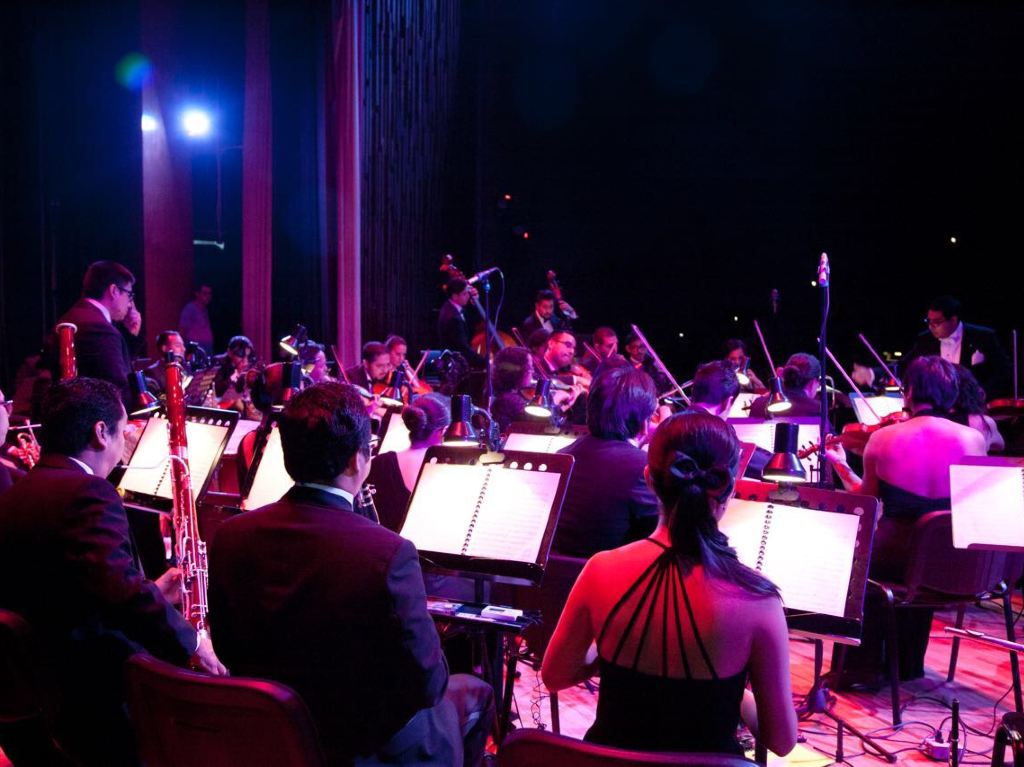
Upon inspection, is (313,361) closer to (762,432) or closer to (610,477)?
(762,432)

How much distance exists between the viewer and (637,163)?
13609 mm

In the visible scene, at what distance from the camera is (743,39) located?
12625mm

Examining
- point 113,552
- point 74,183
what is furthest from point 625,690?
point 74,183

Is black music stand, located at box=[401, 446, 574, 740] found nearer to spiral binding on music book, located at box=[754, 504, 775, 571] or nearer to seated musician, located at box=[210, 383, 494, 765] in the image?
spiral binding on music book, located at box=[754, 504, 775, 571]

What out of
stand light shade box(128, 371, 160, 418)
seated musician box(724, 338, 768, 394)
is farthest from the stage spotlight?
seated musician box(724, 338, 768, 394)

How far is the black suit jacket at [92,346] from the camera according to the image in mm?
4648

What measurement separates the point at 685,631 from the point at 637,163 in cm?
1255

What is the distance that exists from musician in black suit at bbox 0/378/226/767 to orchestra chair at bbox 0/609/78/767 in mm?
56

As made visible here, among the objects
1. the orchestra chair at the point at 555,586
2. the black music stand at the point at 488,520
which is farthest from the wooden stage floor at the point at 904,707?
the black music stand at the point at 488,520

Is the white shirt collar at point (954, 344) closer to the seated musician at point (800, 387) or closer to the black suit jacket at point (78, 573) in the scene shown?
the seated musician at point (800, 387)

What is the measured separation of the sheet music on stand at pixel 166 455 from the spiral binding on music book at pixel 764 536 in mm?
2240

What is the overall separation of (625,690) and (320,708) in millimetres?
628

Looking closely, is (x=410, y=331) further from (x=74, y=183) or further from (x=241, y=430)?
(x=241, y=430)

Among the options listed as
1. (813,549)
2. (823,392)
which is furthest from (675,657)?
(823,392)
